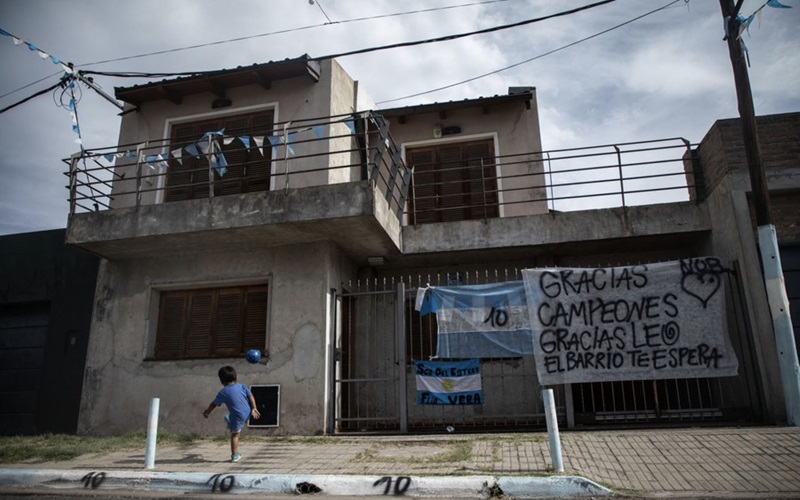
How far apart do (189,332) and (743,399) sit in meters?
9.19

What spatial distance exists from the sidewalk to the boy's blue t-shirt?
0.56 metres

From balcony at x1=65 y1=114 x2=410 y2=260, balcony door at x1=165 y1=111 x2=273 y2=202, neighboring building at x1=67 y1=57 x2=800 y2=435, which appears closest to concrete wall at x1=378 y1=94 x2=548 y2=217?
neighboring building at x1=67 y1=57 x2=800 y2=435

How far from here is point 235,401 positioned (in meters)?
6.93

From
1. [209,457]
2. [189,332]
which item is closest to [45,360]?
[189,332]

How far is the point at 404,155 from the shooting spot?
12328 mm

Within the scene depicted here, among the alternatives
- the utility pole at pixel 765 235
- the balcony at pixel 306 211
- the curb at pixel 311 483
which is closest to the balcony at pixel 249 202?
the balcony at pixel 306 211

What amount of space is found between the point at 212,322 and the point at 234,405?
3.45 m

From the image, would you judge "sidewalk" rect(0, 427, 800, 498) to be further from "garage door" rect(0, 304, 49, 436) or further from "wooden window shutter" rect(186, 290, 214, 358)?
"garage door" rect(0, 304, 49, 436)

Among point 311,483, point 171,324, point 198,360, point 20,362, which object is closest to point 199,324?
point 171,324

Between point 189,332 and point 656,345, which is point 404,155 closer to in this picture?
point 189,332

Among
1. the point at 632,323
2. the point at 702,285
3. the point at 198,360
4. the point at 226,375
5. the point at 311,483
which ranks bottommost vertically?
the point at 311,483

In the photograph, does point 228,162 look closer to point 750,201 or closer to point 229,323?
point 229,323

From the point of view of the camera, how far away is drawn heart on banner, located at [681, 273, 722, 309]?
27.2 ft

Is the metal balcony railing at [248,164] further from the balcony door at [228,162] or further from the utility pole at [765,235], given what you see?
the utility pole at [765,235]
